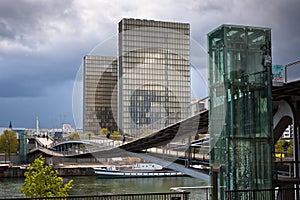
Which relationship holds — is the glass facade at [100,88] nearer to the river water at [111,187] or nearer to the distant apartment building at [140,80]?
the distant apartment building at [140,80]

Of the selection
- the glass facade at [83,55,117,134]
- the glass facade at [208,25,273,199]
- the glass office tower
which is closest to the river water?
the glass office tower

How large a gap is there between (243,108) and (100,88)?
58.6 meters

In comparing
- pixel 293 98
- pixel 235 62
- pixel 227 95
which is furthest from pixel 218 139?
pixel 293 98

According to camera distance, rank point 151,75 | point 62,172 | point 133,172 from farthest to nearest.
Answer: point 151,75 → point 62,172 → point 133,172

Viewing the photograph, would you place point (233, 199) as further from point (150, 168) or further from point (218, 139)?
point (150, 168)

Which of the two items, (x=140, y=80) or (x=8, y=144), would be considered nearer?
(x=140, y=80)

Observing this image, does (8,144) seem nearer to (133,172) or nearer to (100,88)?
(100,88)

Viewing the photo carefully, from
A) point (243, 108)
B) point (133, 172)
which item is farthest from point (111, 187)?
point (243, 108)

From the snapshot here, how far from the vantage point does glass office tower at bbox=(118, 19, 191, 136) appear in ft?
199

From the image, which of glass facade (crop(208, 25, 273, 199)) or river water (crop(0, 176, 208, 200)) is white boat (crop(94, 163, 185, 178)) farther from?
glass facade (crop(208, 25, 273, 199))

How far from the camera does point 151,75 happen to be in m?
66.5

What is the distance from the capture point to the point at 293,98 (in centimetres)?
1688

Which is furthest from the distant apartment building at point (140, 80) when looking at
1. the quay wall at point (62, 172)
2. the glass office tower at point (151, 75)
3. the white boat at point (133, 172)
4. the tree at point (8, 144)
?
the tree at point (8, 144)

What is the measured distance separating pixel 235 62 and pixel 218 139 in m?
2.06
